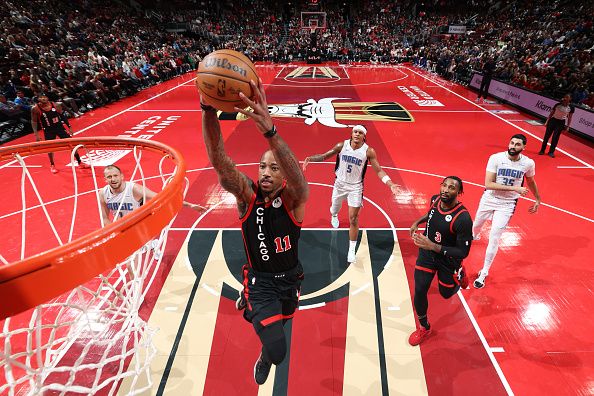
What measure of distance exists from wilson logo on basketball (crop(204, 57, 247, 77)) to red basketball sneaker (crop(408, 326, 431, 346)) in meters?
3.34

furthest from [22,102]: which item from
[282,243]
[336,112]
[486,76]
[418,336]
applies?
[486,76]

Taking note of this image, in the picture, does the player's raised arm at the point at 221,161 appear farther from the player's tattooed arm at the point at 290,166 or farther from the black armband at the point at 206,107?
the player's tattooed arm at the point at 290,166

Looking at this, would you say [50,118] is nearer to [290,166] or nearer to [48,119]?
[48,119]

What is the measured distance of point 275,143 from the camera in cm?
221

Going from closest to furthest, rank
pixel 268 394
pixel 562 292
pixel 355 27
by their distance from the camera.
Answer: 1. pixel 268 394
2. pixel 562 292
3. pixel 355 27

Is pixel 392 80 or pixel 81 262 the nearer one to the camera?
pixel 81 262

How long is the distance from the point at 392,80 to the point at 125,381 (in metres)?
21.3

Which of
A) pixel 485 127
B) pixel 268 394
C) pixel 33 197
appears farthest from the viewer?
pixel 485 127

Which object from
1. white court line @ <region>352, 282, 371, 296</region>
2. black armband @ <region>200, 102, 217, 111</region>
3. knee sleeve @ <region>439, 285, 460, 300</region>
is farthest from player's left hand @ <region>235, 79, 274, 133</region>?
white court line @ <region>352, 282, 371, 296</region>

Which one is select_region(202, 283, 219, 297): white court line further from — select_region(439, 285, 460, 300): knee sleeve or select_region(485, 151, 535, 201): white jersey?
select_region(485, 151, 535, 201): white jersey

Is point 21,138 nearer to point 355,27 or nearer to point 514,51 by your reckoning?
point 514,51

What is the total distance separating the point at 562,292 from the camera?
4820 millimetres

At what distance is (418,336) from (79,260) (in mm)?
3543

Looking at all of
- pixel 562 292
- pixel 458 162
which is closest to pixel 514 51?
pixel 458 162
